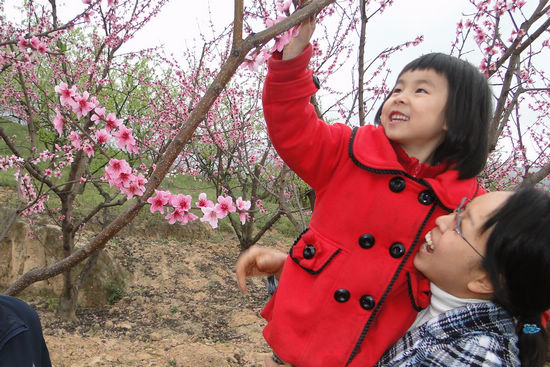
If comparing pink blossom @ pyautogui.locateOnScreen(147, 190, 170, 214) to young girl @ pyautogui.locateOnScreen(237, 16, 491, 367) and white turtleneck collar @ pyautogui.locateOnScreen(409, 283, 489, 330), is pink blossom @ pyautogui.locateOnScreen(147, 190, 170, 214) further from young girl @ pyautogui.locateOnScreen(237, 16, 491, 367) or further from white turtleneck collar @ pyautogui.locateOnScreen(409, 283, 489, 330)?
white turtleneck collar @ pyautogui.locateOnScreen(409, 283, 489, 330)

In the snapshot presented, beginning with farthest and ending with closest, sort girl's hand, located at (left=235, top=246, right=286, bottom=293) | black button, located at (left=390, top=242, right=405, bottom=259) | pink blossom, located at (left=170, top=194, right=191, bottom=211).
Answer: pink blossom, located at (left=170, top=194, right=191, bottom=211) < girl's hand, located at (left=235, top=246, right=286, bottom=293) < black button, located at (left=390, top=242, right=405, bottom=259)

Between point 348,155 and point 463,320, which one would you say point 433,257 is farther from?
point 348,155

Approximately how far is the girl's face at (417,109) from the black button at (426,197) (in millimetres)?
164

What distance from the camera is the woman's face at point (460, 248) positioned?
99 centimetres

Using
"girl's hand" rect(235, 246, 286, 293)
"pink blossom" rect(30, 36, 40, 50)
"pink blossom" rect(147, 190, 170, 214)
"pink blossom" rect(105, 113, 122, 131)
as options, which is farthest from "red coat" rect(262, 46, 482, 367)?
"pink blossom" rect(30, 36, 40, 50)

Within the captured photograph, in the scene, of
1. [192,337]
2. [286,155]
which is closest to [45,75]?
[192,337]

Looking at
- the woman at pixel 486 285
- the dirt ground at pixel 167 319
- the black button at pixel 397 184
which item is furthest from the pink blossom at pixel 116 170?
the dirt ground at pixel 167 319

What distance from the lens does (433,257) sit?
41.8 inches

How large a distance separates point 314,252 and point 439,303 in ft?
1.17

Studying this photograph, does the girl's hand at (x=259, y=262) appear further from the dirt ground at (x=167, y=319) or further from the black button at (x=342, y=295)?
the dirt ground at (x=167, y=319)

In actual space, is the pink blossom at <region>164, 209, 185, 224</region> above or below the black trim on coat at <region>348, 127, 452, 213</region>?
below

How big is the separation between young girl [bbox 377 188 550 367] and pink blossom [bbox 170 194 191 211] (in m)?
1.18

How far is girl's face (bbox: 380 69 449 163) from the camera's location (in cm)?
114

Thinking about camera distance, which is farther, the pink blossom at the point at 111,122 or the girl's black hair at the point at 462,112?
the pink blossom at the point at 111,122
